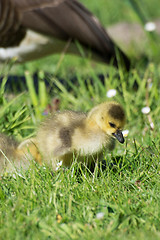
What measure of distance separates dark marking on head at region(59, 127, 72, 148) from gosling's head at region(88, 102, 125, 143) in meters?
0.18

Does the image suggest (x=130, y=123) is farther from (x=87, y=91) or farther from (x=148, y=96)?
(x=87, y=91)

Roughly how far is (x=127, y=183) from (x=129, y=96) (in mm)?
1685

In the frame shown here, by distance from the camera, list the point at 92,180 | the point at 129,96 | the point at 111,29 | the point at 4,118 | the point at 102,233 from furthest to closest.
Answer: the point at 111,29 < the point at 129,96 < the point at 4,118 < the point at 92,180 < the point at 102,233

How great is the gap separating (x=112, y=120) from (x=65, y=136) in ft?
0.96

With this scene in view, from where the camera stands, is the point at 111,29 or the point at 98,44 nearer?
the point at 98,44

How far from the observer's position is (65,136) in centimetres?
268

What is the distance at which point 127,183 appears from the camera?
2.48m

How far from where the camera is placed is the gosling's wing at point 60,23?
489 cm

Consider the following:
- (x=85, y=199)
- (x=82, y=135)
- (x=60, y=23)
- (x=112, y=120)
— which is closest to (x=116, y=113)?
(x=112, y=120)

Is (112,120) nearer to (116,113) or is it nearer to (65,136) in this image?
(116,113)

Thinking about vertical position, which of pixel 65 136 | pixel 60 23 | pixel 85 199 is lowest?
pixel 85 199

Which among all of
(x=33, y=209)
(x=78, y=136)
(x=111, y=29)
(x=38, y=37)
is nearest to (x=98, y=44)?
(x=38, y=37)

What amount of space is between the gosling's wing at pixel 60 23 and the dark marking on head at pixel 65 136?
8.15 ft

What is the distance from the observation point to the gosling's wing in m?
4.89
